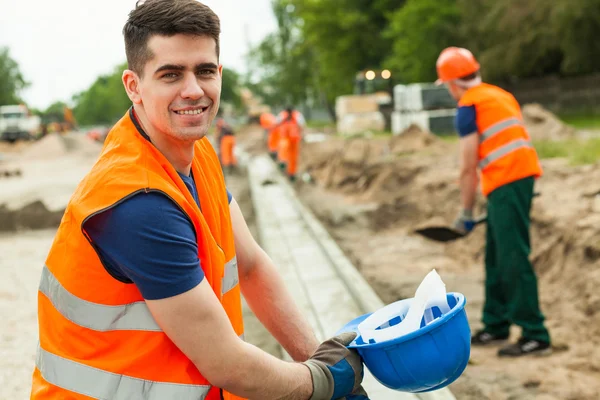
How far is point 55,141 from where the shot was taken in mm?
34000

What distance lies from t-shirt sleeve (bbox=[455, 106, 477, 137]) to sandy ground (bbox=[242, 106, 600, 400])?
1.60m

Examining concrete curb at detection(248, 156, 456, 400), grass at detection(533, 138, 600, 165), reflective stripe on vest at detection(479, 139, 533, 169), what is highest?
reflective stripe on vest at detection(479, 139, 533, 169)

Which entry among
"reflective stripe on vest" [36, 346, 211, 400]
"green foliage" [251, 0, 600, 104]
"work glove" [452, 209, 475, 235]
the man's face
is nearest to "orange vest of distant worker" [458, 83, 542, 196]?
"work glove" [452, 209, 475, 235]

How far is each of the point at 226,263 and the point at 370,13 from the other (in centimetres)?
4038

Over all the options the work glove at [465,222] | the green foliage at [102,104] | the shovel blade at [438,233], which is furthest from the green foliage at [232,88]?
the work glove at [465,222]

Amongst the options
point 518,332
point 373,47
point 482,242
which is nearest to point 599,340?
point 518,332

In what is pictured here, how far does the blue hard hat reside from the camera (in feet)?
7.06

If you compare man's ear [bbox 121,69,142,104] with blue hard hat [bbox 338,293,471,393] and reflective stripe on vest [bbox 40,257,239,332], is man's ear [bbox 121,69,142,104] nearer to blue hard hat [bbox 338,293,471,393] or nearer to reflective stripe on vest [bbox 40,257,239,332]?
reflective stripe on vest [bbox 40,257,239,332]

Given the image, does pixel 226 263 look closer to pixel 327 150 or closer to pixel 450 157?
pixel 450 157

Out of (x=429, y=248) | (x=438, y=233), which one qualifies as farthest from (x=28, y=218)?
(x=438, y=233)

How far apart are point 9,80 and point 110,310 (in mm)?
67698

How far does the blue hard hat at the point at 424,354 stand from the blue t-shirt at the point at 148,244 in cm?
66

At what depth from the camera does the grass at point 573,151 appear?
10.3 metres

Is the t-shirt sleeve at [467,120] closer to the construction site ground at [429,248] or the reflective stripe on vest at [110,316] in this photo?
the construction site ground at [429,248]
